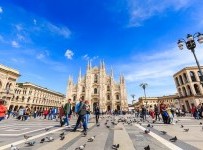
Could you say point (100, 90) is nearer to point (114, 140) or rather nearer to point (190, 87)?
point (190, 87)

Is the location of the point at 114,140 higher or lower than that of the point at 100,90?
lower

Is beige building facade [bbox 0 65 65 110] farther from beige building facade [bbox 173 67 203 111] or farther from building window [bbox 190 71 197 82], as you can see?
building window [bbox 190 71 197 82]

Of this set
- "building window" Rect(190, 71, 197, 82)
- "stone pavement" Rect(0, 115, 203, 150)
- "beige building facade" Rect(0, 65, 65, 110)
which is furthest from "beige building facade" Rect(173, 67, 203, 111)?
"beige building facade" Rect(0, 65, 65, 110)

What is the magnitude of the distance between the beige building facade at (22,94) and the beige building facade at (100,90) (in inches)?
514

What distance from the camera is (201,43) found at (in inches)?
373

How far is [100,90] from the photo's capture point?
5722 cm

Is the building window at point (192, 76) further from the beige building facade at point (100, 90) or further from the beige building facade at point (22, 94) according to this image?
the beige building facade at point (22, 94)

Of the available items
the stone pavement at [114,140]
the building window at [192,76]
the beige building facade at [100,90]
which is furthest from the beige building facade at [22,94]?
the building window at [192,76]

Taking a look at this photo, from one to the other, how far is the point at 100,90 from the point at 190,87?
30.3 m

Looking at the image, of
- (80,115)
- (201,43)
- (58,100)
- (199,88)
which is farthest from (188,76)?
(58,100)

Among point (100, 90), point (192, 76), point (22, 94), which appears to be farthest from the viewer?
point (100, 90)

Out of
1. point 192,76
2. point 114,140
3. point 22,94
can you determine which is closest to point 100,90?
point 22,94

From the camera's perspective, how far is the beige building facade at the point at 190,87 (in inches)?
1401

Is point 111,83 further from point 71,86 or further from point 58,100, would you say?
point 58,100
